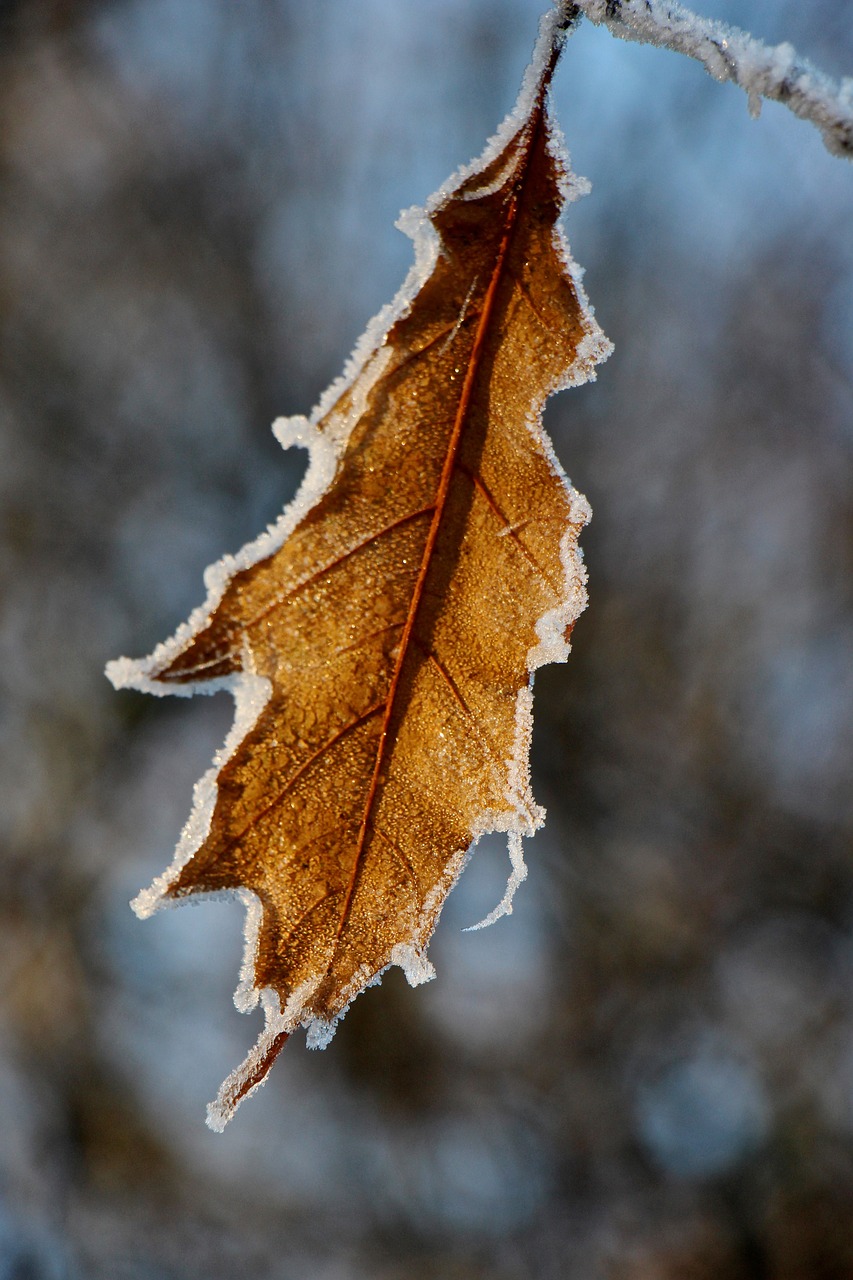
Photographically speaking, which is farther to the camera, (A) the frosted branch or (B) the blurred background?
(B) the blurred background

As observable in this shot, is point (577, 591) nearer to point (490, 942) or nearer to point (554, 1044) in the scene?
point (490, 942)

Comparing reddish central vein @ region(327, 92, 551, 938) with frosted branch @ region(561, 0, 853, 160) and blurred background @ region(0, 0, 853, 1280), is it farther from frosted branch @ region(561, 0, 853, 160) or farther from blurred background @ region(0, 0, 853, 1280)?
blurred background @ region(0, 0, 853, 1280)

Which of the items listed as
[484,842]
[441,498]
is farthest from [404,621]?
[484,842]

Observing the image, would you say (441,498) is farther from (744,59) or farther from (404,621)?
(744,59)

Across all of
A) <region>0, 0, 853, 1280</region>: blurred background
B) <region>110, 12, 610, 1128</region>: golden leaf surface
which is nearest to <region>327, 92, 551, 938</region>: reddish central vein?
<region>110, 12, 610, 1128</region>: golden leaf surface

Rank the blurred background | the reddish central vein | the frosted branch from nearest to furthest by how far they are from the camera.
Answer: the frosted branch → the reddish central vein → the blurred background

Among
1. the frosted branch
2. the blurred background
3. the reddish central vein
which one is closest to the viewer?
the frosted branch
